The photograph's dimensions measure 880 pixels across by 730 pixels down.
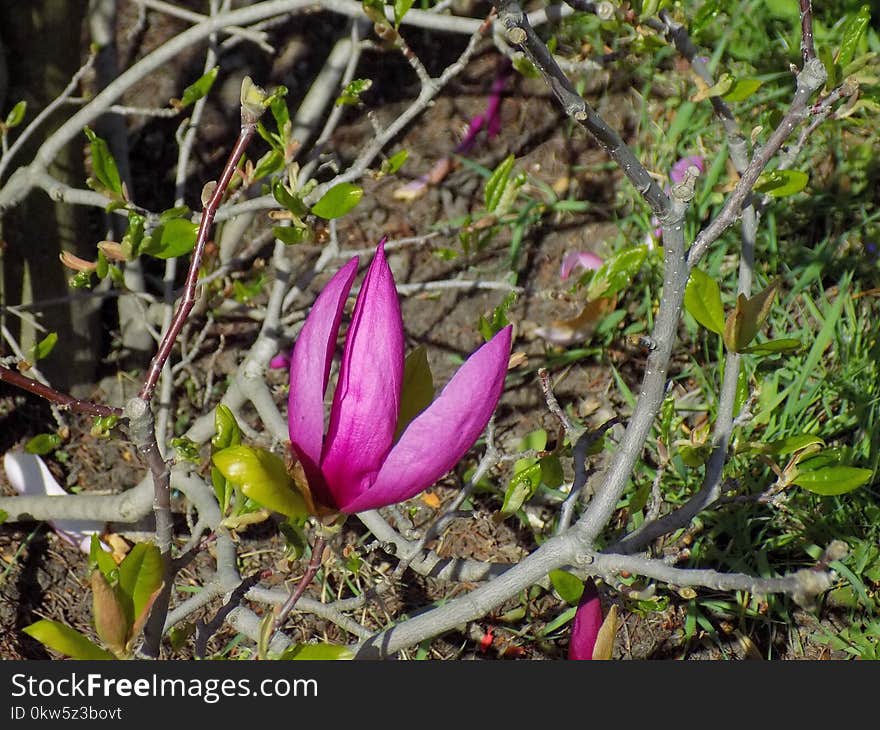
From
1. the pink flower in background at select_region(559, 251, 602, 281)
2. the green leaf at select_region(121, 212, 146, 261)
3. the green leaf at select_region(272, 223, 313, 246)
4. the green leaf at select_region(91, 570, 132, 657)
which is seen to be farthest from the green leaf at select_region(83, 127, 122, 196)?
the pink flower in background at select_region(559, 251, 602, 281)

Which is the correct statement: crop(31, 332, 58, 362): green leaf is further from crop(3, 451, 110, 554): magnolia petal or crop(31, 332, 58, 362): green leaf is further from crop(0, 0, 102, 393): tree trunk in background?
crop(3, 451, 110, 554): magnolia petal

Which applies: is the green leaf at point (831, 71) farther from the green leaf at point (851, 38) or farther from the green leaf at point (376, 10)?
the green leaf at point (376, 10)

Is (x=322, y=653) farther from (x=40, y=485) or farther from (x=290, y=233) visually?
(x=40, y=485)

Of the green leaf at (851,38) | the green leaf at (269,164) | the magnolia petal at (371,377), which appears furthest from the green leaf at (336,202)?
the green leaf at (851,38)

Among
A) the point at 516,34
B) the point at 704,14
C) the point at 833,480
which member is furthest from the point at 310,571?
the point at 704,14

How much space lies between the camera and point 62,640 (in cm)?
85

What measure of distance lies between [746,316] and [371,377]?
0.49m

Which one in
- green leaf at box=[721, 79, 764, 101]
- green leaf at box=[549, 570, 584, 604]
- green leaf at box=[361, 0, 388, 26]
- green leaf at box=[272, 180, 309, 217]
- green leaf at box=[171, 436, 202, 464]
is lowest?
green leaf at box=[549, 570, 584, 604]

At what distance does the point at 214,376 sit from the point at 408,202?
684mm

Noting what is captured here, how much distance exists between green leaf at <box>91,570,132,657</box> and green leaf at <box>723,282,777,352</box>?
0.73 meters

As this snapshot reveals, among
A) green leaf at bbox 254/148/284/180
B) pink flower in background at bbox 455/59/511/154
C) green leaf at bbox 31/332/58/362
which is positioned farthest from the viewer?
pink flower in background at bbox 455/59/511/154

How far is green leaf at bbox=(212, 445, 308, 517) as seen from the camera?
77 centimetres

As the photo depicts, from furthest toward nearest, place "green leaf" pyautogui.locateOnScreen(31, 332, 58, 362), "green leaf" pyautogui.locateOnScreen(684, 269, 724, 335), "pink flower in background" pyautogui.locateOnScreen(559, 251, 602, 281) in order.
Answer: "pink flower in background" pyautogui.locateOnScreen(559, 251, 602, 281), "green leaf" pyautogui.locateOnScreen(31, 332, 58, 362), "green leaf" pyautogui.locateOnScreen(684, 269, 724, 335)

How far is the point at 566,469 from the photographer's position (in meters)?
1.92
